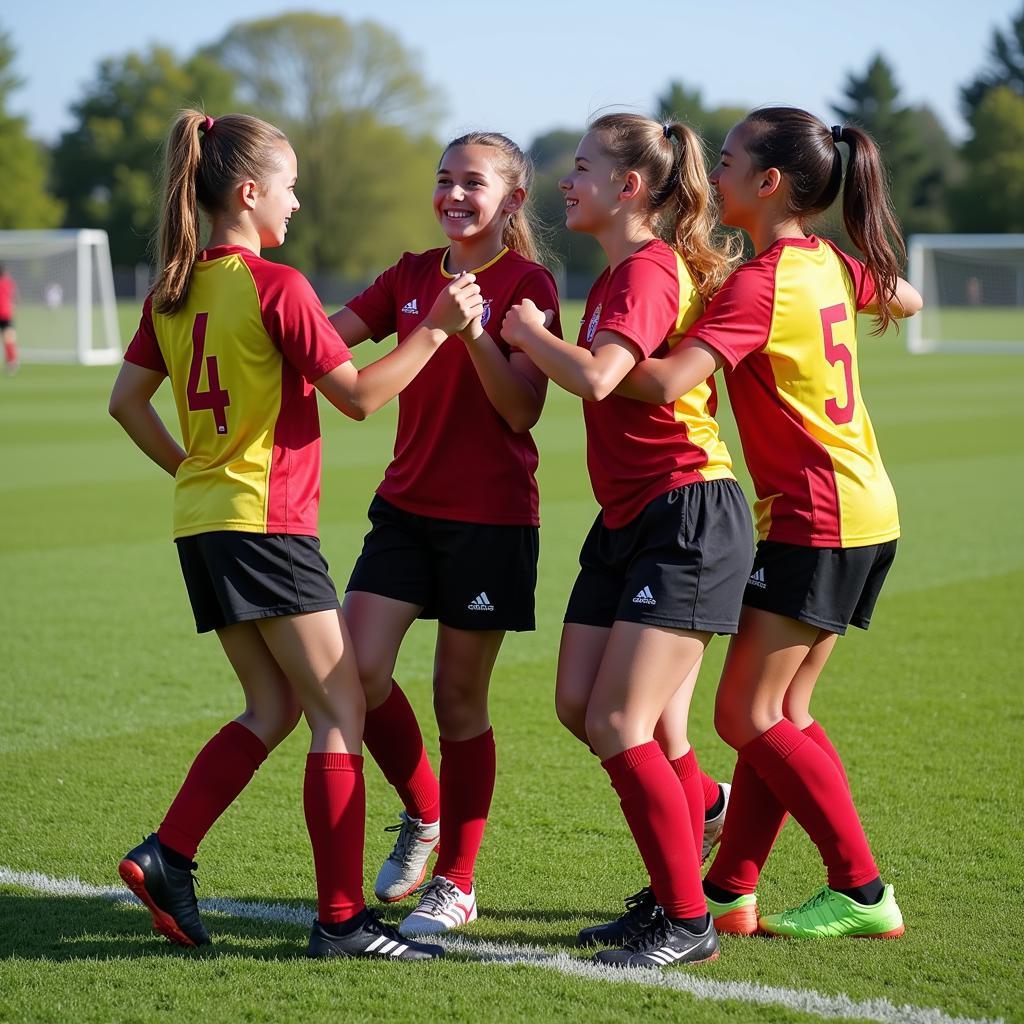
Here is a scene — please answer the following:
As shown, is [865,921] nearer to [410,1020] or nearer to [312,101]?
[410,1020]

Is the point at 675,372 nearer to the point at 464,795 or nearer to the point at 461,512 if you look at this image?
the point at 461,512

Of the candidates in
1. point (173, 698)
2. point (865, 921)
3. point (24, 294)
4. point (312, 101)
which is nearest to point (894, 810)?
point (865, 921)

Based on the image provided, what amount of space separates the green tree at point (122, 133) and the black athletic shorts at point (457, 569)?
240ft

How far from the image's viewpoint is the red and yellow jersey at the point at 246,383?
140 inches

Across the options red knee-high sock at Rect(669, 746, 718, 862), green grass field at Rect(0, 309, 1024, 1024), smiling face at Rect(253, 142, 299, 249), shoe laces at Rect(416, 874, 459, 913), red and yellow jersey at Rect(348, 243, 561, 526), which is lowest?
green grass field at Rect(0, 309, 1024, 1024)

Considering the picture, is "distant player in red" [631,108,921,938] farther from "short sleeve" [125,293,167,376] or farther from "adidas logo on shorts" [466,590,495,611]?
"short sleeve" [125,293,167,376]

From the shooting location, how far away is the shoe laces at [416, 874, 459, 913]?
393 centimetres

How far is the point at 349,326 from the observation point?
13.9ft

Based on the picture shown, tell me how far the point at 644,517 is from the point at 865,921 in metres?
1.21

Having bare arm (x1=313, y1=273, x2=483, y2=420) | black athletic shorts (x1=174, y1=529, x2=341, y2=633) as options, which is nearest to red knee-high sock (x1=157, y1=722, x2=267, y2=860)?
black athletic shorts (x1=174, y1=529, x2=341, y2=633)

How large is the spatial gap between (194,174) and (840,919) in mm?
2543

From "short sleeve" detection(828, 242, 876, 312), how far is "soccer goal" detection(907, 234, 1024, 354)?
38.4 metres

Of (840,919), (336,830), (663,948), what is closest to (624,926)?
(663,948)

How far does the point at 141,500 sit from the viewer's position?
41.4 feet
